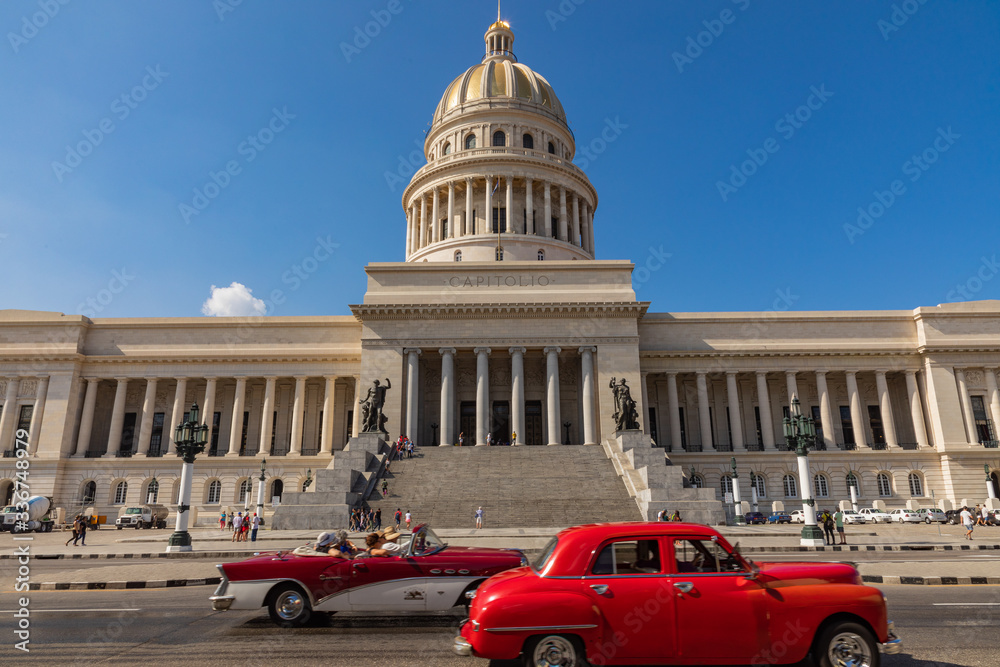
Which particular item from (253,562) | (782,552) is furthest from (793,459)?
(253,562)

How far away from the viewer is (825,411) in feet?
151

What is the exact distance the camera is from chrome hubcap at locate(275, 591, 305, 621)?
9.54m

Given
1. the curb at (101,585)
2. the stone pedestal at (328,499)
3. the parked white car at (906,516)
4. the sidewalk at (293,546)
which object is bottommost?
the curb at (101,585)

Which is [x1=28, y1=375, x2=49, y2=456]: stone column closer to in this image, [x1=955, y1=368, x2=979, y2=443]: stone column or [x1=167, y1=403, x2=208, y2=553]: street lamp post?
[x1=167, y1=403, x2=208, y2=553]: street lamp post

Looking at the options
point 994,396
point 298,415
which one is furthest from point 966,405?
point 298,415

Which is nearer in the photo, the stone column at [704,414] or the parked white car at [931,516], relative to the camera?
the parked white car at [931,516]

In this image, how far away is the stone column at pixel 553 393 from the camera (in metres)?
41.9

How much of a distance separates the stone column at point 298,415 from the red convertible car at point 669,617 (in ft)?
137

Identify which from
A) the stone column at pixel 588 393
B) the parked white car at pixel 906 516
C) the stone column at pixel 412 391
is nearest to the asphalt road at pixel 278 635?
the stone column at pixel 412 391

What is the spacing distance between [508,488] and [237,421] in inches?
948

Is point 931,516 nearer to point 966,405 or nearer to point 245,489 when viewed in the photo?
point 966,405

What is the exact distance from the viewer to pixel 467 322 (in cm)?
4428

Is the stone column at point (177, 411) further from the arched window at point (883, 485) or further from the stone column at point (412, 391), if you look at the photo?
the arched window at point (883, 485)

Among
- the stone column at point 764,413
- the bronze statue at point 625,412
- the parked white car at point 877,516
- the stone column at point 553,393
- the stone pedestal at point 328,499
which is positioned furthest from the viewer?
the stone column at point 764,413
